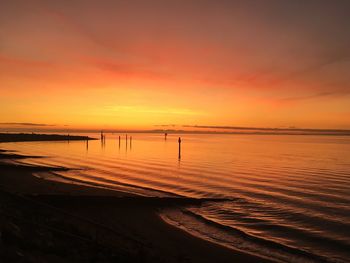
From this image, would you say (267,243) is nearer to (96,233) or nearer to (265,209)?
(265,209)

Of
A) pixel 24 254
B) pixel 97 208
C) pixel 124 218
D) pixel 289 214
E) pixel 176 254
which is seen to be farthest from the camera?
pixel 289 214

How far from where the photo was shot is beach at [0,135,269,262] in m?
8.56

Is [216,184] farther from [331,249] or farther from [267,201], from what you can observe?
[331,249]

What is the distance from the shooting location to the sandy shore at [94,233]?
8.55 m

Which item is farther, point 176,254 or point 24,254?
point 176,254

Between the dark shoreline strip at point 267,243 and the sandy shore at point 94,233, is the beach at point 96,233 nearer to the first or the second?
the sandy shore at point 94,233

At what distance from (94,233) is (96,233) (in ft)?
Answer: 10.9

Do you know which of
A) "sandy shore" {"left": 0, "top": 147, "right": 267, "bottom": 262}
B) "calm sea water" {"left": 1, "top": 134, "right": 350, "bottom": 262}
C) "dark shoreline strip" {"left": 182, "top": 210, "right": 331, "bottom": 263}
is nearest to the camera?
"sandy shore" {"left": 0, "top": 147, "right": 267, "bottom": 262}

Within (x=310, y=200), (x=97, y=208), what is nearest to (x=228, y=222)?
(x=97, y=208)

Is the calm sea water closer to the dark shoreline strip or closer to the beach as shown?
the dark shoreline strip

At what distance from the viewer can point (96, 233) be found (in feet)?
31.0

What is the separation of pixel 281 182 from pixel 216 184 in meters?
6.64

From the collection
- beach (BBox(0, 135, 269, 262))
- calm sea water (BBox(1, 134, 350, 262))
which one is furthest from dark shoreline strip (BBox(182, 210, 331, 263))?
beach (BBox(0, 135, 269, 262))

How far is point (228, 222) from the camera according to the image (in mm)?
17812
